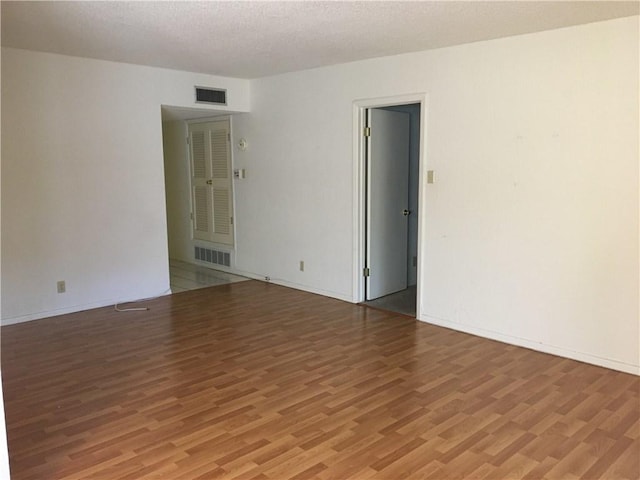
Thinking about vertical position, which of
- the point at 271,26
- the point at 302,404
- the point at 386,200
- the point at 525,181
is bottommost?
the point at 302,404

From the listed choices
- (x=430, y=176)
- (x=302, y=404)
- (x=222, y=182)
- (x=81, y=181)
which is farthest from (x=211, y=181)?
(x=302, y=404)

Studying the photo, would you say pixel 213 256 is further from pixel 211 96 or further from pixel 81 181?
pixel 81 181

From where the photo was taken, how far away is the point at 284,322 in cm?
473

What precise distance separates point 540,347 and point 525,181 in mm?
1260

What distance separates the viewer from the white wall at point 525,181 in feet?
11.5

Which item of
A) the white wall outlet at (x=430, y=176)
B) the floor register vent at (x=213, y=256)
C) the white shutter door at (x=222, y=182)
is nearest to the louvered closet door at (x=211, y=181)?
the white shutter door at (x=222, y=182)

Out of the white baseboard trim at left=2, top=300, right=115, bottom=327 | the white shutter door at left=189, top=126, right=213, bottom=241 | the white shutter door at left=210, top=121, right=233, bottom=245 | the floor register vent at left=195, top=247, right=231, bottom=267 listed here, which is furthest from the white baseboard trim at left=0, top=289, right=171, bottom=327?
the white shutter door at left=189, top=126, right=213, bottom=241

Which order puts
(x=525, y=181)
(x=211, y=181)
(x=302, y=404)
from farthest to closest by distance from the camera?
(x=211, y=181) < (x=525, y=181) < (x=302, y=404)

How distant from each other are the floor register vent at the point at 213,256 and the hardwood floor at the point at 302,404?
224 centimetres

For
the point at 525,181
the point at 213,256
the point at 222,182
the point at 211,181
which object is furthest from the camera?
the point at 213,256

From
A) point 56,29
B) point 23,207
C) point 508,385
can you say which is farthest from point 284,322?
point 56,29

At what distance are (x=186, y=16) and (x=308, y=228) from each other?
2758mm

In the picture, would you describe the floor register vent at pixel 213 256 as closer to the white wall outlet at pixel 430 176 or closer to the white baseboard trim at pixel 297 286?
the white baseboard trim at pixel 297 286

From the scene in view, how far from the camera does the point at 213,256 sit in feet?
23.4
